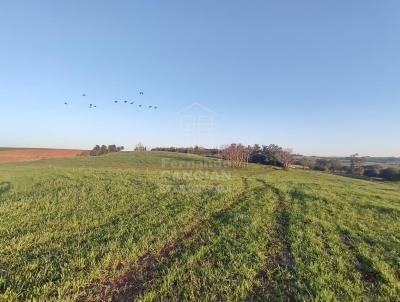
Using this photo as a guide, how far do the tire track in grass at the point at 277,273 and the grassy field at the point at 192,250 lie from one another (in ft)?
0.10

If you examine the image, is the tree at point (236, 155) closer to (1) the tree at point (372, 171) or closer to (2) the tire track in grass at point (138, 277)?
(1) the tree at point (372, 171)

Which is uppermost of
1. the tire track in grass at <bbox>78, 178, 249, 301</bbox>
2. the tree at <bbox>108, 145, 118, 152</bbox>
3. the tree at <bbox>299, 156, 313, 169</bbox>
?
the tree at <bbox>108, 145, 118, 152</bbox>

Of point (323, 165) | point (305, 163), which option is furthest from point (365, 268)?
point (323, 165)

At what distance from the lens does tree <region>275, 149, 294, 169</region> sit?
7515 centimetres

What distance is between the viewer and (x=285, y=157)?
248ft

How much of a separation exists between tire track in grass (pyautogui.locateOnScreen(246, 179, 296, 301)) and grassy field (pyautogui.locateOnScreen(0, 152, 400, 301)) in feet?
0.10

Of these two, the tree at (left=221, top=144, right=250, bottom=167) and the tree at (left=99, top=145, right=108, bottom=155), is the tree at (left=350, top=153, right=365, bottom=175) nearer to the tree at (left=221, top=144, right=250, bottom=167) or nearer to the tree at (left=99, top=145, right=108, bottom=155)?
the tree at (left=221, top=144, right=250, bottom=167)

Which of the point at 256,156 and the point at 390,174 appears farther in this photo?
the point at 256,156

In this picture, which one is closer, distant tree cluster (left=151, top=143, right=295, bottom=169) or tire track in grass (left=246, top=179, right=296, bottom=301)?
tire track in grass (left=246, top=179, right=296, bottom=301)

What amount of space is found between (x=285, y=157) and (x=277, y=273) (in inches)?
2844

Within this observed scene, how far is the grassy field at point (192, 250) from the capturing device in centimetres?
634

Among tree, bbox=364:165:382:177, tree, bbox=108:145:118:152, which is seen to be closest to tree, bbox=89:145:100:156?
tree, bbox=108:145:118:152

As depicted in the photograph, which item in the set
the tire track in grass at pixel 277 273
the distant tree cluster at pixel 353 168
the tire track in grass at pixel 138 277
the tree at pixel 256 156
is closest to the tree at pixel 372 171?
the distant tree cluster at pixel 353 168

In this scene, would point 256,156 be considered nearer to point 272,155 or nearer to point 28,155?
point 272,155
